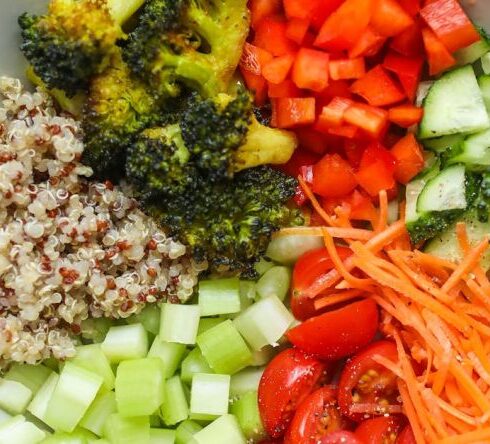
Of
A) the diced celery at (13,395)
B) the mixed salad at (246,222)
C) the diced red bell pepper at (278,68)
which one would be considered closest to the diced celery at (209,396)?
the mixed salad at (246,222)

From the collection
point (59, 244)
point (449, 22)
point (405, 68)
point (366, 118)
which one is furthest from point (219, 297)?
point (449, 22)

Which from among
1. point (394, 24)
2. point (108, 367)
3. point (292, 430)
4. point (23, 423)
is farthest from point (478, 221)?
point (23, 423)

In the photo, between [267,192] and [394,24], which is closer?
[394,24]

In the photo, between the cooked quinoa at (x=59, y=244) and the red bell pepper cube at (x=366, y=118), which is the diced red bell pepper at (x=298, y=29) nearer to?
the red bell pepper cube at (x=366, y=118)

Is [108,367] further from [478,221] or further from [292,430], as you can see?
[478,221]

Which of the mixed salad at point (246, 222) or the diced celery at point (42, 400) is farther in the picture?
the diced celery at point (42, 400)

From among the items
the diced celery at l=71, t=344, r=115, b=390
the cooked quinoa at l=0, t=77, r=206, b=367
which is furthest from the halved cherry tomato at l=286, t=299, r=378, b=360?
the diced celery at l=71, t=344, r=115, b=390
